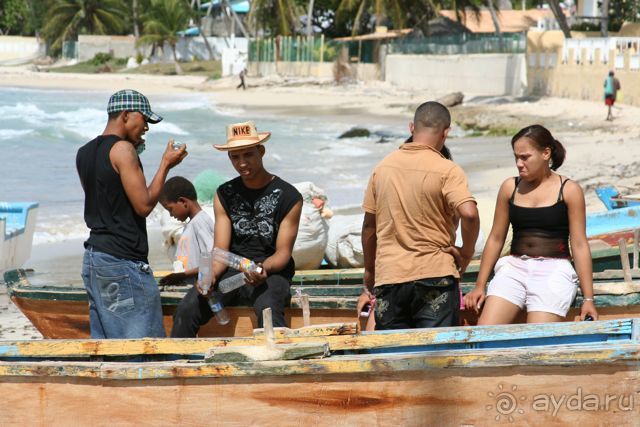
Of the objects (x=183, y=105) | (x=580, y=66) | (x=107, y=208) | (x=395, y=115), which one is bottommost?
(x=183, y=105)

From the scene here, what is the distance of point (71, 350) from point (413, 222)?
5.67ft

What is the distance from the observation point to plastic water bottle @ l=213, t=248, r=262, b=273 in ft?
17.3

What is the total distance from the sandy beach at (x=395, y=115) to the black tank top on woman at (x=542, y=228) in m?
3.19

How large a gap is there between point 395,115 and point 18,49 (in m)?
57.7

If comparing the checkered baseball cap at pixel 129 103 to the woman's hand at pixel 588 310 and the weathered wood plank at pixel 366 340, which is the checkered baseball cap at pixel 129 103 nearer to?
the weathered wood plank at pixel 366 340

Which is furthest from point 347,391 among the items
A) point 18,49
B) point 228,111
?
point 18,49

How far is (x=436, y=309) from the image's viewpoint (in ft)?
15.8

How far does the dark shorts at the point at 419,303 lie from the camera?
4.76 m

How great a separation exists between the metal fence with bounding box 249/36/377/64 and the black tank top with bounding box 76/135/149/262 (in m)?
49.9

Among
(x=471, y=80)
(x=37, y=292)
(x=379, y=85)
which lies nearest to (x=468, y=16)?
(x=379, y=85)

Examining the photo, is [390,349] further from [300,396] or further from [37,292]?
[37,292]

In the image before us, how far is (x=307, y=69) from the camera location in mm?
57969

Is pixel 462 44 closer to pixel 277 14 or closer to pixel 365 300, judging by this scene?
pixel 277 14

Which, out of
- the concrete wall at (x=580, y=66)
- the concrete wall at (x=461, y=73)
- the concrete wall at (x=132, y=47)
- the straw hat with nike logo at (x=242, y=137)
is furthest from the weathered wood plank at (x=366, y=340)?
the concrete wall at (x=132, y=47)
